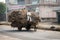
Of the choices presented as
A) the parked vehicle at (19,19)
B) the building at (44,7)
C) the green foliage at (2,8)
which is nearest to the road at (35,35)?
the parked vehicle at (19,19)

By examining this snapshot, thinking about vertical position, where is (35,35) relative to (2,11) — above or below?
below

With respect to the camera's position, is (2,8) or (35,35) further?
(2,8)

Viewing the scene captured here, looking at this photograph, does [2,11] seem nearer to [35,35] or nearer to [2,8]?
[2,8]

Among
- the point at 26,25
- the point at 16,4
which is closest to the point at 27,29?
the point at 26,25

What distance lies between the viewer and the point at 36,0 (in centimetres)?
5047

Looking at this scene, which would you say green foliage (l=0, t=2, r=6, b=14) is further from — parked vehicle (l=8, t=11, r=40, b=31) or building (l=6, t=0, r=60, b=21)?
parked vehicle (l=8, t=11, r=40, b=31)

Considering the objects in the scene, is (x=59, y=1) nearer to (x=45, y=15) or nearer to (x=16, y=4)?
(x=45, y=15)

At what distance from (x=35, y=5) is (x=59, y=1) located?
17.8 ft

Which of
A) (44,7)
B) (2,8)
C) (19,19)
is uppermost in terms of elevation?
(44,7)

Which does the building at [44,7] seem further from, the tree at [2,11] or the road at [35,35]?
the road at [35,35]

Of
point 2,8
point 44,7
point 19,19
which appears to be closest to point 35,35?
point 19,19

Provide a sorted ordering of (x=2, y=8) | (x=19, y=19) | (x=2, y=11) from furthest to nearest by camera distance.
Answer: (x=2, y=11) → (x=2, y=8) → (x=19, y=19)

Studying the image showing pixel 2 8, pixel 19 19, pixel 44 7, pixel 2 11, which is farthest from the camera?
pixel 2 11

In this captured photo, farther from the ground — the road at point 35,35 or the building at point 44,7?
the building at point 44,7
